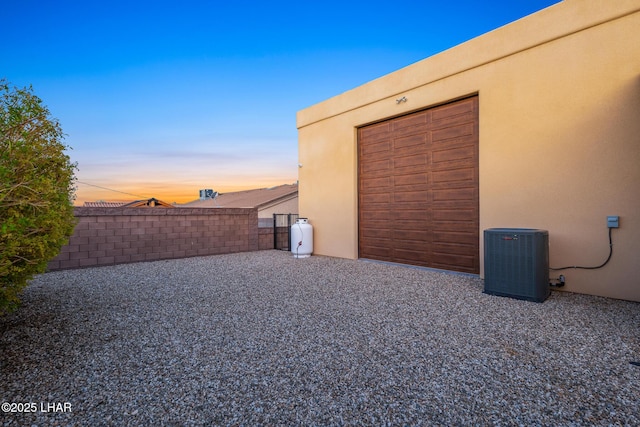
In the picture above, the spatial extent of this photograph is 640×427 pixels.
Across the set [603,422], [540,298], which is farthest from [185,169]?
[603,422]

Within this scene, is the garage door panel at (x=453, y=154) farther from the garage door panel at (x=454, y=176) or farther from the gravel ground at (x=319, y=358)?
the gravel ground at (x=319, y=358)

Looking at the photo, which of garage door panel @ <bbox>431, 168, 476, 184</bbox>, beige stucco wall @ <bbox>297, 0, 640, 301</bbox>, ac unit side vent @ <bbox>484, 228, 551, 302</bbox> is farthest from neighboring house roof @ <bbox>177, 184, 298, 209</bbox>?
ac unit side vent @ <bbox>484, 228, 551, 302</bbox>

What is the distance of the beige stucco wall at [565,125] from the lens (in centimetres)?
357

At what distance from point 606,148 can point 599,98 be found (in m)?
0.64

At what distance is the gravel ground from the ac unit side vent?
7.0 inches

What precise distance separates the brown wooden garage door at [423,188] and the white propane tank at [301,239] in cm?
140

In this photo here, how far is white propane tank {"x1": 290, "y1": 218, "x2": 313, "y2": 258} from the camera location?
7395 millimetres

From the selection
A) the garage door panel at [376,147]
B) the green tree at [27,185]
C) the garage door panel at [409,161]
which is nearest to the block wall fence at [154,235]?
the green tree at [27,185]

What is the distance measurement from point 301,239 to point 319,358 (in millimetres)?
5295

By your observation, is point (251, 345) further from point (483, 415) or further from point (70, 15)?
point (70, 15)

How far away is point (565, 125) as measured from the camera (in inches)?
156

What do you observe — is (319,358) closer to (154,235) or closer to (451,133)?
(451,133)

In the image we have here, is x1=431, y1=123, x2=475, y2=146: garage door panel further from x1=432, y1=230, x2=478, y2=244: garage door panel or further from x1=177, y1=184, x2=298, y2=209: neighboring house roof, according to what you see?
x1=177, y1=184, x2=298, y2=209: neighboring house roof

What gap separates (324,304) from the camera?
3520mm
